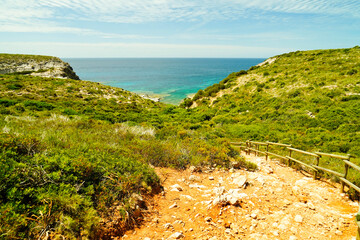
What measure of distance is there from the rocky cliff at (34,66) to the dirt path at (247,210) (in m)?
49.8

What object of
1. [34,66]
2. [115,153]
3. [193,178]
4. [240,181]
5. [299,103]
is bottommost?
[193,178]

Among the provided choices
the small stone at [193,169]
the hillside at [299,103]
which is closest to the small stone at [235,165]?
the small stone at [193,169]

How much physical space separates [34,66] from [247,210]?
59.4 meters

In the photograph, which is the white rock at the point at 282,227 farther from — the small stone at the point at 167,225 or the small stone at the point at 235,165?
the small stone at the point at 235,165

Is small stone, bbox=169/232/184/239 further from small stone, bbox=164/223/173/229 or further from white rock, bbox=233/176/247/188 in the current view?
white rock, bbox=233/176/247/188

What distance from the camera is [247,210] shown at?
4.73m

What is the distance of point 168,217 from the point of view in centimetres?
459

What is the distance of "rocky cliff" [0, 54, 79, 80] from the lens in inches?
1679

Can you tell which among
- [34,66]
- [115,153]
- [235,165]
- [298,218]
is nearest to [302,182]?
[235,165]

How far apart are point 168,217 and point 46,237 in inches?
100.0

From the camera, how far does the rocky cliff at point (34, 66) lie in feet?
140

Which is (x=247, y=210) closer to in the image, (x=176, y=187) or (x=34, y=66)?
(x=176, y=187)

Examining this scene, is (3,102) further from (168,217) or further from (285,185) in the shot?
(285,185)

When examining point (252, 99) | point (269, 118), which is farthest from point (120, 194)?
point (252, 99)
